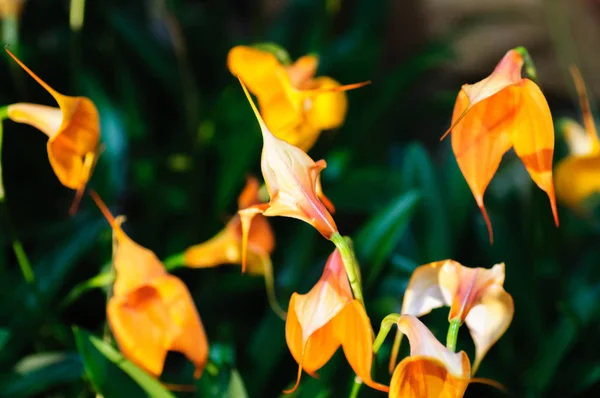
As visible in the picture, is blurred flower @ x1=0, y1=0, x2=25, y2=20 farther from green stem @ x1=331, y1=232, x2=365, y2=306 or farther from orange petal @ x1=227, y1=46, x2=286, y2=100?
green stem @ x1=331, y1=232, x2=365, y2=306

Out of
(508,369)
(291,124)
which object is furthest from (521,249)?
(291,124)

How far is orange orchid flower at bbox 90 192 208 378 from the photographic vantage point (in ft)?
1.58

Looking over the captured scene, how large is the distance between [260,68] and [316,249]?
35 cm

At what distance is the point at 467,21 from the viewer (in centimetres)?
131

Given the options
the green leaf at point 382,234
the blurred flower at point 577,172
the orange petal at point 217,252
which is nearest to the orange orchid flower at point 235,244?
the orange petal at point 217,252

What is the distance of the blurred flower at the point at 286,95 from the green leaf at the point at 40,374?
304mm

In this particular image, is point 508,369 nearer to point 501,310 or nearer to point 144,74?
point 501,310

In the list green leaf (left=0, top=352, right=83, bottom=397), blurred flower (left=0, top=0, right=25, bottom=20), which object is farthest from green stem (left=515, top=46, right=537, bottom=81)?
blurred flower (left=0, top=0, right=25, bottom=20)

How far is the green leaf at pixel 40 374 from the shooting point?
0.61m

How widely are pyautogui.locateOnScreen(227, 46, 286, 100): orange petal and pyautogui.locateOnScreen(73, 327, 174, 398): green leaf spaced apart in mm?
264

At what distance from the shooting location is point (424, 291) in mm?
422

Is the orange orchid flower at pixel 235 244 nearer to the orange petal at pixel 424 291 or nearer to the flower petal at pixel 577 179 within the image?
the orange petal at pixel 424 291

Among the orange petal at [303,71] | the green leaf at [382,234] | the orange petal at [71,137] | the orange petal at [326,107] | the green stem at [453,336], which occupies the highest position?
the orange petal at [71,137]

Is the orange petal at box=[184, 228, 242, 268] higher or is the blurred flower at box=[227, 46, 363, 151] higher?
the blurred flower at box=[227, 46, 363, 151]
